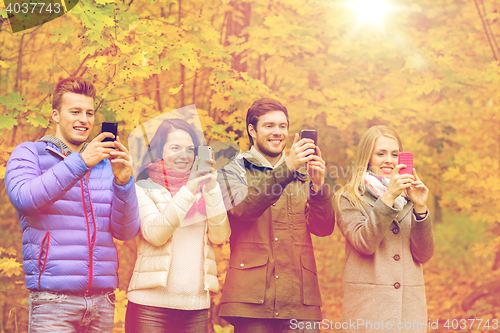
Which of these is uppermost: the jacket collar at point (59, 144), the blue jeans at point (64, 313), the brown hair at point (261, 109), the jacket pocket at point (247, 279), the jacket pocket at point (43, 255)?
the brown hair at point (261, 109)

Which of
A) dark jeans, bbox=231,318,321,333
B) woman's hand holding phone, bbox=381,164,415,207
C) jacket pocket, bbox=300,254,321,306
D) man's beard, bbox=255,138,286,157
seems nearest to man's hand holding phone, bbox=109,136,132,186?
man's beard, bbox=255,138,286,157

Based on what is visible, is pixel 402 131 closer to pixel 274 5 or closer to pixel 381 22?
pixel 381 22

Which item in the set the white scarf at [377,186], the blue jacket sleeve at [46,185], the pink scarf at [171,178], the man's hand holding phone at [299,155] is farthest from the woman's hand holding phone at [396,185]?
the blue jacket sleeve at [46,185]

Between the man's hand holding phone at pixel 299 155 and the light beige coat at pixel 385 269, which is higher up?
the man's hand holding phone at pixel 299 155

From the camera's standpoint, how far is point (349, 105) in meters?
4.70

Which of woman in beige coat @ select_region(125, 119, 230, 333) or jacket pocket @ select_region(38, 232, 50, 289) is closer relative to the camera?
jacket pocket @ select_region(38, 232, 50, 289)

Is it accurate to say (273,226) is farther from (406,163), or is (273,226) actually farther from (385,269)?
(406,163)

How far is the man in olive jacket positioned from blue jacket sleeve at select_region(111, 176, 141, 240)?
2.03 ft

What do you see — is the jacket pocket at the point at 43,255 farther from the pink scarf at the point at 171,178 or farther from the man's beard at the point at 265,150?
the man's beard at the point at 265,150

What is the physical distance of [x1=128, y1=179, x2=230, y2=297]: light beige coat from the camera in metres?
2.71

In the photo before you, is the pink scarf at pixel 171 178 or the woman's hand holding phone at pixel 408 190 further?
the pink scarf at pixel 171 178

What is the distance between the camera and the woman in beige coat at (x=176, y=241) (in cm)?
270

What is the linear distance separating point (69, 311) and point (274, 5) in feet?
12.6

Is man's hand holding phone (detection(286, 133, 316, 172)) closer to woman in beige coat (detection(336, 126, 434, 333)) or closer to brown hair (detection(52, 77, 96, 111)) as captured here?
woman in beige coat (detection(336, 126, 434, 333))
